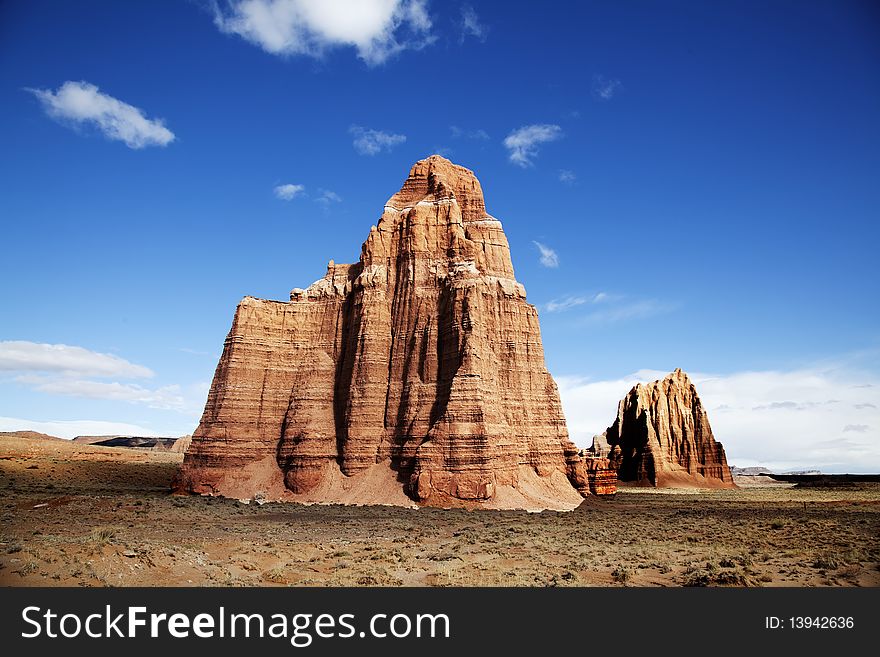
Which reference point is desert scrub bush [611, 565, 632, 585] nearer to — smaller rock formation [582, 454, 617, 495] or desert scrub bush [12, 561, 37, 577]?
desert scrub bush [12, 561, 37, 577]

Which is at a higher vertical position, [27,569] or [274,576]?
[27,569]

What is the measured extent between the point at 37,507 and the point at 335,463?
2267 cm

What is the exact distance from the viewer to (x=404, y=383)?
52.1m

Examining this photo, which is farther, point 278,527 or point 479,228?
point 479,228

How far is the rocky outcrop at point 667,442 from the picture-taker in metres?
93.4

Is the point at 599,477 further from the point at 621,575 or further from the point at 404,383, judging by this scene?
the point at 621,575

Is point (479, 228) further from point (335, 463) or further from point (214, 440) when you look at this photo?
point (214, 440)

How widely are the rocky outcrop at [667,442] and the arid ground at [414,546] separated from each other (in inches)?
1960

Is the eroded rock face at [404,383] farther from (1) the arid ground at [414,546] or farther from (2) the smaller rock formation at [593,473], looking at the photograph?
(1) the arid ground at [414,546]

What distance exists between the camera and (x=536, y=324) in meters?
56.4

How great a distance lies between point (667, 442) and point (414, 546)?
82.1 meters

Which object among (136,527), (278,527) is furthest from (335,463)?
(136,527)

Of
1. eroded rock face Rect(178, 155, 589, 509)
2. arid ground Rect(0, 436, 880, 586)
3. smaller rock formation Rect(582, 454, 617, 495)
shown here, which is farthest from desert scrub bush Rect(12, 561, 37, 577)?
smaller rock formation Rect(582, 454, 617, 495)

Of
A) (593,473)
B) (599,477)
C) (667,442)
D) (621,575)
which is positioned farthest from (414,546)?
(667,442)
